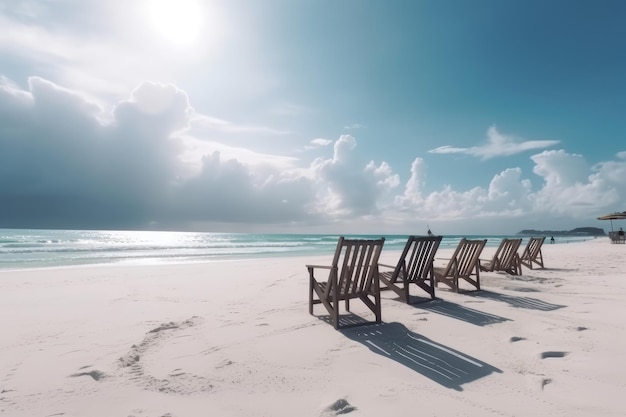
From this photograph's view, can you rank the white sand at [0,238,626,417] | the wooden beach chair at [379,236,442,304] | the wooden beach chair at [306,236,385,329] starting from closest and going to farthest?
the white sand at [0,238,626,417], the wooden beach chair at [306,236,385,329], the wooden beach chair at [379,236,442,304]

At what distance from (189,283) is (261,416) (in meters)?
7.63

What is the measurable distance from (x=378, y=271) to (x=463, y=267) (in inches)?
138

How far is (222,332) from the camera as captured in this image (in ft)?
15.8

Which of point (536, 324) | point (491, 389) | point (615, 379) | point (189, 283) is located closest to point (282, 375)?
point (491, 389)

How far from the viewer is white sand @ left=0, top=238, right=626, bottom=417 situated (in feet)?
9.30

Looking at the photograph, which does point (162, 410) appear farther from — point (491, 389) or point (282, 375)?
point (491, 389)

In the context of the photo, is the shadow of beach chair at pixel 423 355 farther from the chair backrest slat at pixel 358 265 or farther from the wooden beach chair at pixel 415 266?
the wooden beach chair at pixel 415 266

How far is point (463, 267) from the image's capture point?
7992mm

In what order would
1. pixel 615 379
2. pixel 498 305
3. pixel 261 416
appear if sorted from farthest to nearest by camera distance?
pixel 498 305, pixel 615 379, pixel 261 416

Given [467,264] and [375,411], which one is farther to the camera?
[467,264]

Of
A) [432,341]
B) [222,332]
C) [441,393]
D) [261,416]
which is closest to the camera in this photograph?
[261,416]

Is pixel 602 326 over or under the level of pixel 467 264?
under

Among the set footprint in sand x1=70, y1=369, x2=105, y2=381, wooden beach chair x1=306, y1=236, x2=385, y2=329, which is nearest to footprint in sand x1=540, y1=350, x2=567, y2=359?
wooden beach chair x1=306, y1=236, x2=385, y2=329

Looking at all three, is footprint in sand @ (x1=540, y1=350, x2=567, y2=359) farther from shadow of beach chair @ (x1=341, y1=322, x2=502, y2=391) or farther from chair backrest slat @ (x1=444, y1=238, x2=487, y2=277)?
chair backrest slat @ (x1=444, y1=238, x2=487, y2=277)
